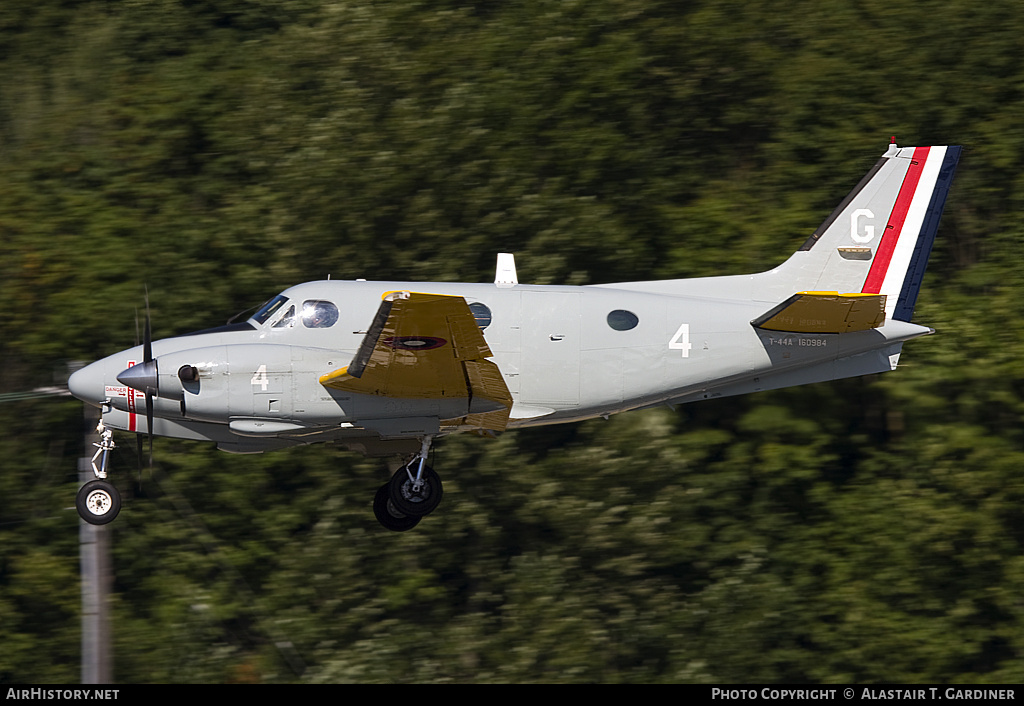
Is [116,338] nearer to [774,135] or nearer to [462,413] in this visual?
[462,413]

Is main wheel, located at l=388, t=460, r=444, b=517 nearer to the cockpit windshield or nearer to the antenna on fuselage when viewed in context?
the cockpit windshield

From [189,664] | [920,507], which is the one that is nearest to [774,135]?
[920,507]

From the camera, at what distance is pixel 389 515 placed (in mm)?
15508

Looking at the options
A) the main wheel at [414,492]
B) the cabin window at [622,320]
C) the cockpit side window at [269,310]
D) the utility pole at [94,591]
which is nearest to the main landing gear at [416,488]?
the main wheel at [414,492]

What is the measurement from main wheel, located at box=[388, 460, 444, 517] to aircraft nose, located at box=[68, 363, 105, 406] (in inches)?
125

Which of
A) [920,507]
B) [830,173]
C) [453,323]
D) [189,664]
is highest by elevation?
[830,173]

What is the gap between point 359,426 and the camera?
47.6ft

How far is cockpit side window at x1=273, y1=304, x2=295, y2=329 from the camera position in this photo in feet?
47.3

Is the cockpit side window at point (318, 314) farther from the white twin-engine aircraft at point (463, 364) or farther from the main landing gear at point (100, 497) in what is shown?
the main landing gear at point (100, 497)

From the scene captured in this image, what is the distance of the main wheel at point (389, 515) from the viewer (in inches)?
→ 607

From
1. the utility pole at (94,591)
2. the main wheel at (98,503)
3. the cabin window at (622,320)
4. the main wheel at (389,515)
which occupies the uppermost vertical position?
the cabin window at (622,320)

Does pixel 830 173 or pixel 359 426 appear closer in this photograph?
pixel 359 426

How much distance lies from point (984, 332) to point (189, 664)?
12317mm

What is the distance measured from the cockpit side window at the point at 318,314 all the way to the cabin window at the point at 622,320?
292 centimetres
